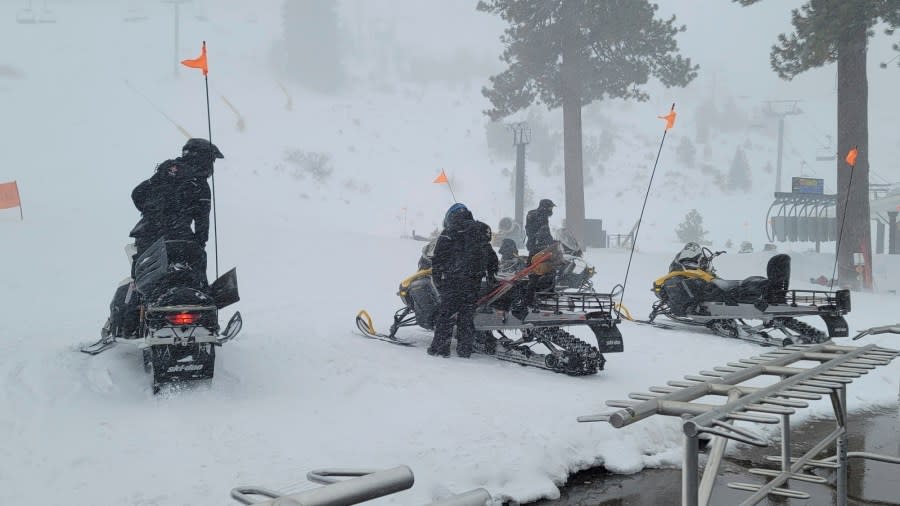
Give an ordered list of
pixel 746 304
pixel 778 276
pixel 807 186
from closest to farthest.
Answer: pixel 778 276 → pixel 746 304 → pixel 807 186

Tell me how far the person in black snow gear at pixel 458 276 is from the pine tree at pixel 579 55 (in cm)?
1691

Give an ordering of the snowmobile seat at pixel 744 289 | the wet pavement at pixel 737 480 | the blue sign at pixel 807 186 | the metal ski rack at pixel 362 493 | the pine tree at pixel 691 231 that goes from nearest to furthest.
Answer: the metal ski rack at pixel 362 493 < the wet pavement at pixel 737 480 < the snowmobile seat at pixel 744 289 < the blue sign at pixel 807 186 < the pine tree at pixel 691 231

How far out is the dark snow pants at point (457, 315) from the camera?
741 cm

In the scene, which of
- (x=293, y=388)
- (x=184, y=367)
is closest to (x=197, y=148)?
(x=184, y=367)

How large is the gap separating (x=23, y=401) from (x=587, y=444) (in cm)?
376

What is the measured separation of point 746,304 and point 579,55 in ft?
55.5

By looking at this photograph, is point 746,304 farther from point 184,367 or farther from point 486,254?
point 184,367

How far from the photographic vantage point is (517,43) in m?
25.3

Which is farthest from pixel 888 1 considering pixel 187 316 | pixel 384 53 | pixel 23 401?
pixel 384 53

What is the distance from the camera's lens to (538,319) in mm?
7234

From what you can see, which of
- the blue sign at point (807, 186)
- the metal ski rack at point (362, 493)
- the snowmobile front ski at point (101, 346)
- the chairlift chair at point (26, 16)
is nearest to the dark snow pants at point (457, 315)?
the snowmobile front ski at point (101, 346)

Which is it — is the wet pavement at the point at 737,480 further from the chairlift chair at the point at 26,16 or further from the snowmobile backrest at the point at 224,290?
the chairlift chair at the point at 26,16

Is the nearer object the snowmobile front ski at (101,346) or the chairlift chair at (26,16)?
the snowmobile front ski at (101,346)

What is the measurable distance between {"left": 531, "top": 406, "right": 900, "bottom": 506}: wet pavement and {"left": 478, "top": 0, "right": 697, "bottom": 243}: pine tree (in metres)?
19.3
